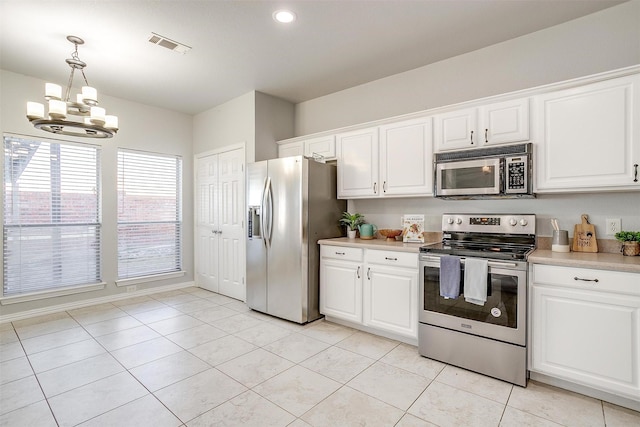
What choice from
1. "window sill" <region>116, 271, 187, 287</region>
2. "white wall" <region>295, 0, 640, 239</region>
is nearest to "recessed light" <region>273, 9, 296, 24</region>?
"white wall" <region>295, 0, 640, 239</region>

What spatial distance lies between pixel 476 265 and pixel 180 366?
2401 mm

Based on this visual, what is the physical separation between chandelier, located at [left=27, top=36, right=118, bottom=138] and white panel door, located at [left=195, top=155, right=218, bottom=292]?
76.4 inches

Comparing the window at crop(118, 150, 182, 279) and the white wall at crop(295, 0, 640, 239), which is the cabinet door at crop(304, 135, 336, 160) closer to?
the white wall at crop(295, 0, 640, 239)

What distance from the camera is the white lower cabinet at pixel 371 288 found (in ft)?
9.23

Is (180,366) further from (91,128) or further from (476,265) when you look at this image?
(476,265)

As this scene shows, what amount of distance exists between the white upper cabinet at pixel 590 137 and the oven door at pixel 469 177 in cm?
30

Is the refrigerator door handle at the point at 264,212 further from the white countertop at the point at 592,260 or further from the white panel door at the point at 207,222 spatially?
the white countertop at the point at 592,260

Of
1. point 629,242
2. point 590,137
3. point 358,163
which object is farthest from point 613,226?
point 358,163

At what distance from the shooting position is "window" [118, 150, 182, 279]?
446cm

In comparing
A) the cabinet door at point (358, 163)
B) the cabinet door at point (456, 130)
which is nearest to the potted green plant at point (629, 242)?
the cabinet door at point (456, 130)

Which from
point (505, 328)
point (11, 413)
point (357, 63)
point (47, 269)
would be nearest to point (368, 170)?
point (357, 63)

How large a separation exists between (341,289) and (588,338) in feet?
6.41

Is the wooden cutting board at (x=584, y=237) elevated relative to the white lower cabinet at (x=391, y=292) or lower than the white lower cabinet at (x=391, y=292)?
elevated

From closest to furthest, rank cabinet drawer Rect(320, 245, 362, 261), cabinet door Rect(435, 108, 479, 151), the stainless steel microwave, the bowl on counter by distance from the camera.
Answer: the stainless steel microwave → cabinet door Rect(435, 108, 479, 151) → cabinet drawer Rect(320, 245, 362, 261) → the bowl on counter
